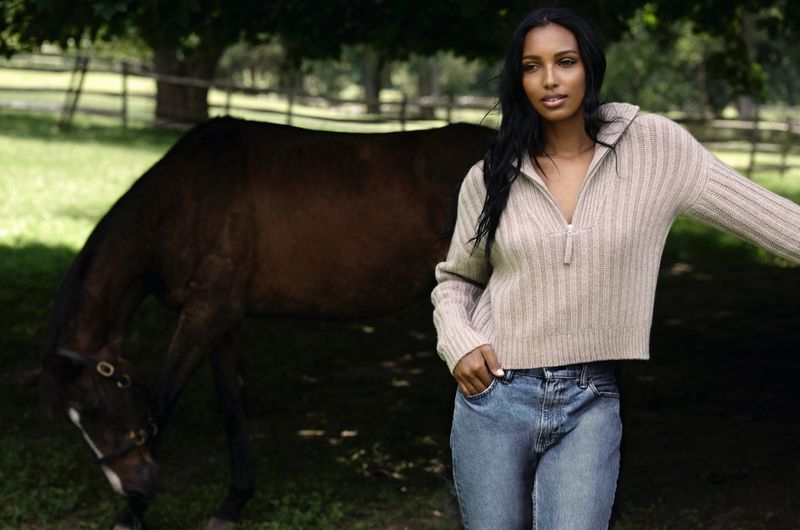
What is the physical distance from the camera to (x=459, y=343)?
2.70m

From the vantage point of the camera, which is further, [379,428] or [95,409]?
[379,428]

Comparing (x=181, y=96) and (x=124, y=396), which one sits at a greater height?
(x=124, y=396)

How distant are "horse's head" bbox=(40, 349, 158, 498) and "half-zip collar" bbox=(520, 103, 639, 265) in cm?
288

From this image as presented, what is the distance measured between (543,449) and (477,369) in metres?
0.25

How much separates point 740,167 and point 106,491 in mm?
19897

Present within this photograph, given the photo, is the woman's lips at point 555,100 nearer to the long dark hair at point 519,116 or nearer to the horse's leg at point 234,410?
the long dark hair at point 519,116

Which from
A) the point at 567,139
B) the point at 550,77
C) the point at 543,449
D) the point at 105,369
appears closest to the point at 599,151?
the point at 567,139

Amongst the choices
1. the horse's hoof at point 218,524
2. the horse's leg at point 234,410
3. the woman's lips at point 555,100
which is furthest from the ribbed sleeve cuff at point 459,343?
the horse's leg at point 234,410

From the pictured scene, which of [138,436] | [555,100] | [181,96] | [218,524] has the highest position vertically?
[555,100]

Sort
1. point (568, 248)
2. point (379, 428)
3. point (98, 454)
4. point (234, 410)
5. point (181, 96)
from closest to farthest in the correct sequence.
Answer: point (568, 248) → point (98, 454) → point (234, 410) → point (379, 428) → point (181, 96)

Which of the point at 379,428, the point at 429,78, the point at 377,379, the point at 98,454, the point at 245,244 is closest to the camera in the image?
the point at 98,454

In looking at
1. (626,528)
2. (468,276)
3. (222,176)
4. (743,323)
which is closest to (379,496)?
(626,528)

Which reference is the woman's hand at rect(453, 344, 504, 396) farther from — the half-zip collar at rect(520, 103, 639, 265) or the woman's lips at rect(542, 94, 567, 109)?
the woman's lips at rect(542, 94, 567, 109)

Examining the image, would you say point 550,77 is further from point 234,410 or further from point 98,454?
point 234,410
